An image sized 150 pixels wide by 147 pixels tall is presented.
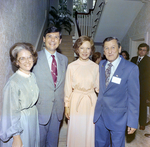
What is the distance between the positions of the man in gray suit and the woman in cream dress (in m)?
0.13

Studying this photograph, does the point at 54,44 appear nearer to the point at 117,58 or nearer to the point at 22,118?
the point at 117,58

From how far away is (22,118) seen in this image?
5.07 ft

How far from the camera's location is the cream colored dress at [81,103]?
200 centimetres

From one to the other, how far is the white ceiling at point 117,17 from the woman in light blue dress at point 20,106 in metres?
4.35

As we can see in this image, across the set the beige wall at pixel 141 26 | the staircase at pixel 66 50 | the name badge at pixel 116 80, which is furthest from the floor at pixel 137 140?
the beige wall at pixel 141 26

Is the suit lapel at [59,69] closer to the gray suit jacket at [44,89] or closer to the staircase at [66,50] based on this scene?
the gray suit jacket at [44,89]

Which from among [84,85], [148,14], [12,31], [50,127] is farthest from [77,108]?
[148,14]

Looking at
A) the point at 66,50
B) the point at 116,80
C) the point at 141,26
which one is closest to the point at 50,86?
the point at 116,80

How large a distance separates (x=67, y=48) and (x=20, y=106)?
4.92 metres

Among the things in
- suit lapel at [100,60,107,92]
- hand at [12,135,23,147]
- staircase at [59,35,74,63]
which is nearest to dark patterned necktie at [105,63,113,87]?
suit lapel at [100,60,107,92]

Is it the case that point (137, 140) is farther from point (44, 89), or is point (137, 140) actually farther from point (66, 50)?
point (66, 50)

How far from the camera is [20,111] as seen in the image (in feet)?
5.04

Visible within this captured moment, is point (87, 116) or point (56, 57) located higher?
point (56, 57)

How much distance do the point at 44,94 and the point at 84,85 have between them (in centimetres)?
55
